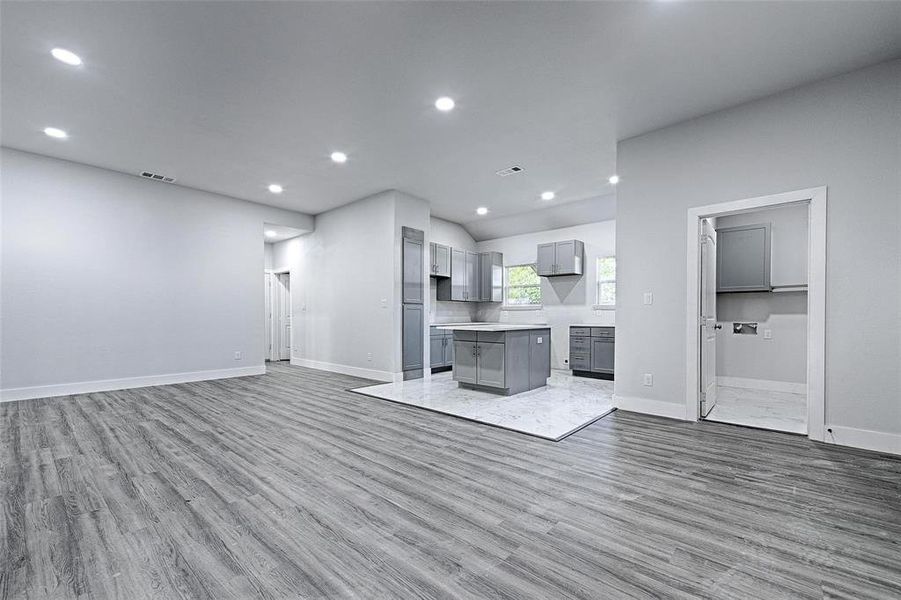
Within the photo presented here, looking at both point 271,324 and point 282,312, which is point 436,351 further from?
point 271,324

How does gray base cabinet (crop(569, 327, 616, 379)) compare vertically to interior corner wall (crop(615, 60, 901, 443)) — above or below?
below

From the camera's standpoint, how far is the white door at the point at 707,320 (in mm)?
4051

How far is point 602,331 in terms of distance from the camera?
262 inches

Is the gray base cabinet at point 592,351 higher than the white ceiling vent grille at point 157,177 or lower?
lower

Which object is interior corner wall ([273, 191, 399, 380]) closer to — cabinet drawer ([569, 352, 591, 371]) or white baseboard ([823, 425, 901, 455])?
cabinet drawer ([569, 352, 591, 371])

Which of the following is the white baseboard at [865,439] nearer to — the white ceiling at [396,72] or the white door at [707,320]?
the white door at [707,320]

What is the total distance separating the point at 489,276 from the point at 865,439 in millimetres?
6168

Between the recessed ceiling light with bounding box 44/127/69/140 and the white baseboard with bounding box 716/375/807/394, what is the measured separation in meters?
9.00

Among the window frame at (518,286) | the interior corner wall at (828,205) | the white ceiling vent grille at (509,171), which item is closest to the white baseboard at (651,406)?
the interior corner wall at (828,205)

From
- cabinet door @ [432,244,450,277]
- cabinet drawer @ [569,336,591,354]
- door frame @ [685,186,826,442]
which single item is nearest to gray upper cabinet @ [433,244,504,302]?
cabinet door @ [432,244,450,277]

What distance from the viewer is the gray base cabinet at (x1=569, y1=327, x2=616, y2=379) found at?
21.4ft

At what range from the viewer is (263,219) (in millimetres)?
7141

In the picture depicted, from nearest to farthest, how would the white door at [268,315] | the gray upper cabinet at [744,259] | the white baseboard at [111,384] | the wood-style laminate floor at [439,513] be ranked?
the wood-style laminate floor at [439,513], the white baseboard at [111,384], the gray upper cabinet at [744,259], the white door at [268,315]

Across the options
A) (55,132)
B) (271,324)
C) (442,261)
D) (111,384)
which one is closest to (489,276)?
(442,261)
